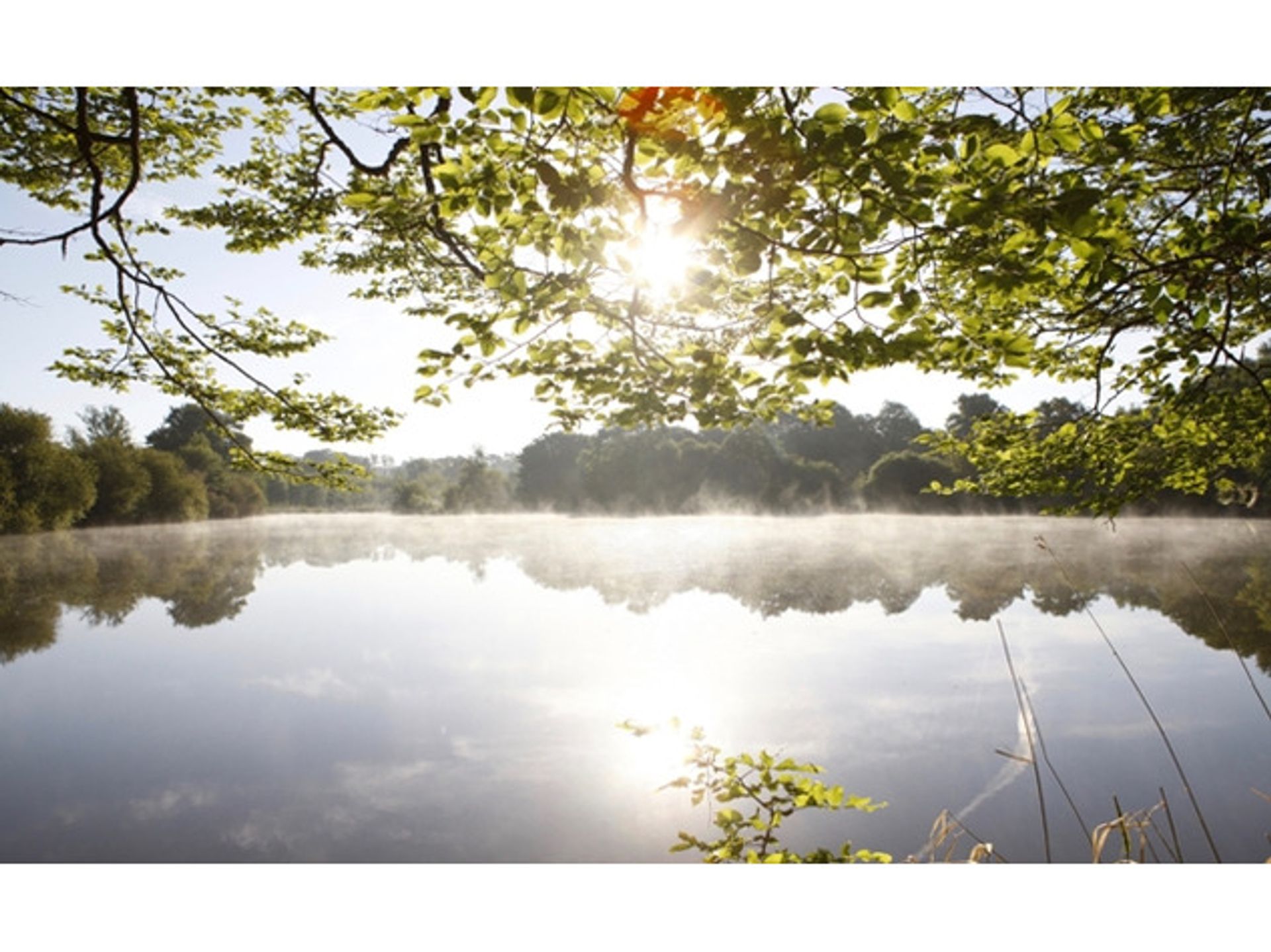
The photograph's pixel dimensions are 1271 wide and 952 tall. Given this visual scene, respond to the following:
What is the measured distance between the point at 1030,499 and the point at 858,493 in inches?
257

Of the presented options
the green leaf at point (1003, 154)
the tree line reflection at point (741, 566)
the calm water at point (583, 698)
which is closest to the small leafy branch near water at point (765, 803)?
the calm water at point (583, 698)

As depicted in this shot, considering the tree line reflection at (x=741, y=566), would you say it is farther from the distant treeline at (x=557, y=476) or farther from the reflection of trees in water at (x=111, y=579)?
the distant treeline at (x=557, y=476)

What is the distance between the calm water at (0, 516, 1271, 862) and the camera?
15.2ft

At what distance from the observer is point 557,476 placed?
32.1 metres

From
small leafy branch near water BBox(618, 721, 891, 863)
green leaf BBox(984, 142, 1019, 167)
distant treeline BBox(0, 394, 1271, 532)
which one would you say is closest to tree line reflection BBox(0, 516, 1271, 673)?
distant treeline BBox(0, 394, 1271, 532)

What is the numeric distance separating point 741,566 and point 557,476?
17.3 m

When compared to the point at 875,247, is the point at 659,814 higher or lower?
lower

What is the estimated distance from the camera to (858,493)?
26438 millimetres

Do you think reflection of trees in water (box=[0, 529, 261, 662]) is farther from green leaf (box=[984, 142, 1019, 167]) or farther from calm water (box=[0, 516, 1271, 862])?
green leaf (box=[984, 142, 1019, 167])

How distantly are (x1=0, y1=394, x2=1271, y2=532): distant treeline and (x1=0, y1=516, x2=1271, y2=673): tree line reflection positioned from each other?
3.33 feet

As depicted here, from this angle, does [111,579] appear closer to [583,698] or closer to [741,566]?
[583,698]
